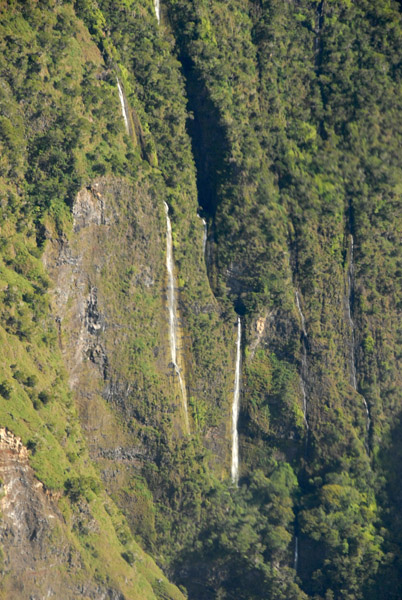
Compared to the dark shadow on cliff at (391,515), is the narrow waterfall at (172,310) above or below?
above

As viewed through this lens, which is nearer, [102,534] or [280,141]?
[102,534]

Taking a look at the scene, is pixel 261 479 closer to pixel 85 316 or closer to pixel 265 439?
pixel 265 439

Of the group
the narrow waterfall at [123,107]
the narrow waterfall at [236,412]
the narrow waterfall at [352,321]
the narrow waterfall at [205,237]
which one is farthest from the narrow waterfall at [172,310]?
the narrow waterfall at [352,321]

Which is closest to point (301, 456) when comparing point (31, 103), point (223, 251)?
point (223, 251)

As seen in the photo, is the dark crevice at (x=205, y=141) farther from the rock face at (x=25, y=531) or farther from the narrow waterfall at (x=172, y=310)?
the rock face at (x=25, y=531)

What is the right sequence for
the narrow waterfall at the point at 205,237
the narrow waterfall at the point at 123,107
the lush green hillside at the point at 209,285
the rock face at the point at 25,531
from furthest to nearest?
the narrow waterfall at the point at 205,237 → the narrow waterfall at the point at 123,107 → the lush green hillside at the point at 209,285 → the rock face at the point at 25,531

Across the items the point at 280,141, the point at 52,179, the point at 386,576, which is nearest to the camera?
the point at 52,179

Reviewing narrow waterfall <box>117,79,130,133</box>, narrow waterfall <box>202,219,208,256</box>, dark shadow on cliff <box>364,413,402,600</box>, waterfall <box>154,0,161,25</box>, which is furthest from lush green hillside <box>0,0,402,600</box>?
waterfall <box>154,0,161,25</box>

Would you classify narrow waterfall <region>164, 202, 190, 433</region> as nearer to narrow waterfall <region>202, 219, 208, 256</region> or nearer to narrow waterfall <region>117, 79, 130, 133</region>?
narrow waterfall <region>202, 219, 208, 256</region>
